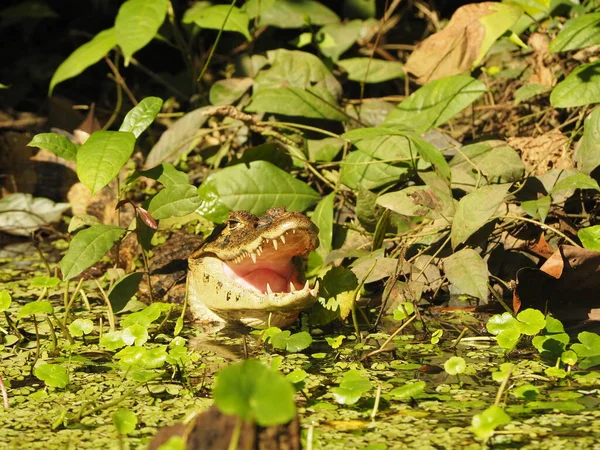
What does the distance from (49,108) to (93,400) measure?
3.39 metres

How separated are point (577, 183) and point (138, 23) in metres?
2.29

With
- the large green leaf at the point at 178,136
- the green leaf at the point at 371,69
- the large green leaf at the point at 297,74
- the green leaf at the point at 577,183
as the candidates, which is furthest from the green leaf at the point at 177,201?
the green leaf at the point at 371,69

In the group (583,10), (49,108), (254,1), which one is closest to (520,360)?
(583,10)

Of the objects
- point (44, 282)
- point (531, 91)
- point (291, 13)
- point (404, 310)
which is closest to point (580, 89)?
point (531, 91)

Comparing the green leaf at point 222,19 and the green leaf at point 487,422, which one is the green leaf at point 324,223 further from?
the green leaf at point 487,422

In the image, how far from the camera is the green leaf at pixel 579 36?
3.68m

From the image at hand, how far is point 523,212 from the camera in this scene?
3.36 meters

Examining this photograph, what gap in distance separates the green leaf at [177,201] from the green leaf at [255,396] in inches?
62.9

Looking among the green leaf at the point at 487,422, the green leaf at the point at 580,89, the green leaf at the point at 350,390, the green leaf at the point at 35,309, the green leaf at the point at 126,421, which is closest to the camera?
the green leaf at the point at 487,422

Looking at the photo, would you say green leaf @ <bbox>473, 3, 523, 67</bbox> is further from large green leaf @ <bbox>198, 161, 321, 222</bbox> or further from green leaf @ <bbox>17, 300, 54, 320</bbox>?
green leaf @ <bbox>17, 300, 54, 320</bbox>

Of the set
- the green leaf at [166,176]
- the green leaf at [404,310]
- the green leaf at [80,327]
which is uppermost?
the green leaf at [166,176]

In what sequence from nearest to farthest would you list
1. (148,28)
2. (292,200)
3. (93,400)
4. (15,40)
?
(93,400)
(292,200)
(148,28)
(15,40)

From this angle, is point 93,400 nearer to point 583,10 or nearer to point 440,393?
point 440,393

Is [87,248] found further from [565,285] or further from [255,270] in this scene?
[565,285]
